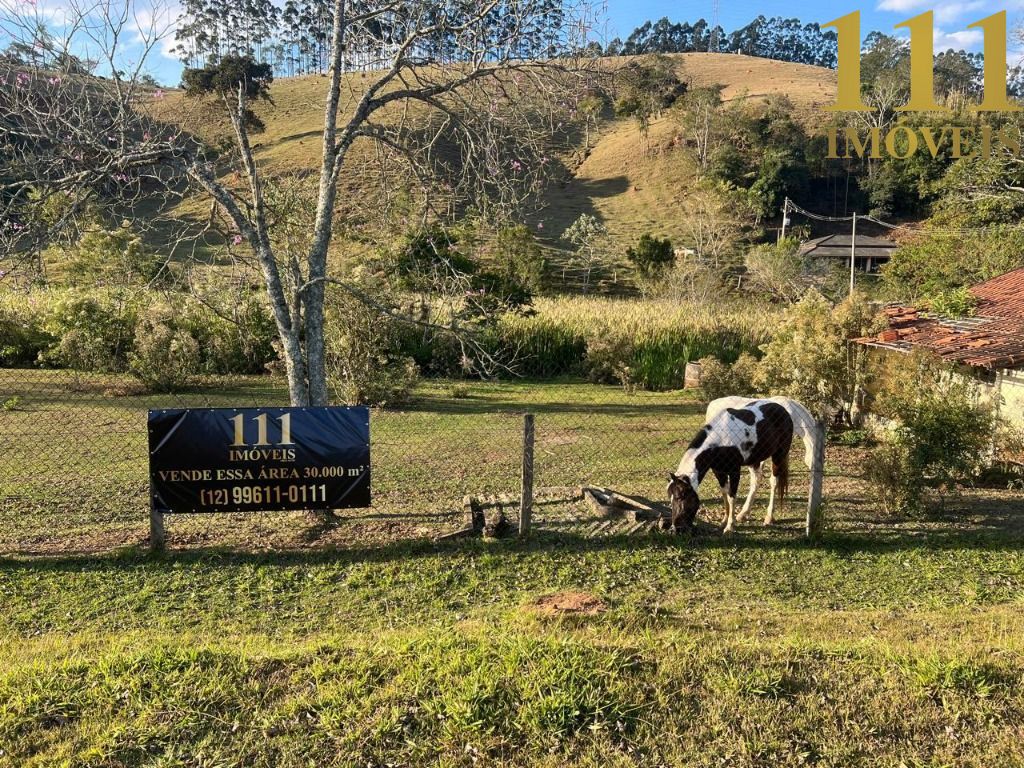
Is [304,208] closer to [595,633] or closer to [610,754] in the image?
[595,633]

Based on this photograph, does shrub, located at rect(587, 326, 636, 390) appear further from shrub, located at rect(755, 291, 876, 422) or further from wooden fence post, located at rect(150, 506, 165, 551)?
wooden fence post, located at rect(150, 506, 165, 551)

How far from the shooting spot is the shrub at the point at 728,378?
15914 mm

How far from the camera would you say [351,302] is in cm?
1547

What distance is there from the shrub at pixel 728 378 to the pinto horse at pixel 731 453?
8.23 m

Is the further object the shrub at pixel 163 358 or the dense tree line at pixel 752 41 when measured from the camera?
the dense tree line at pixel 752 41

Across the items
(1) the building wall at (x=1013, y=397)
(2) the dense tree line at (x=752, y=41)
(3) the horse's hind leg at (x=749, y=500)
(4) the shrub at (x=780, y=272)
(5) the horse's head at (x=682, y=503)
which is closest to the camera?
(5) the horse's head at (x=682, y=503)

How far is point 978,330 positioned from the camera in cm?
1210

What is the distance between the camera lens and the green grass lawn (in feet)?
11.4

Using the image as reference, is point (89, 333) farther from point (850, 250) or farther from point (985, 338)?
point (850, 250)

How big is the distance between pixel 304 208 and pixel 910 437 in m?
7.81

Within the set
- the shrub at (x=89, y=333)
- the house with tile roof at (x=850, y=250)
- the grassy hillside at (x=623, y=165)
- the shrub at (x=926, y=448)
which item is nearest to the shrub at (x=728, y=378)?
the shrub at (x=926, y=448)

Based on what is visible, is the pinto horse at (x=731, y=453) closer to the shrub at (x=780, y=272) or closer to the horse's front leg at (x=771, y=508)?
the horse's front leg at (x=771, y=508)

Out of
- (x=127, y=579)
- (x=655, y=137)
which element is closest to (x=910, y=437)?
(x=127, y=579)

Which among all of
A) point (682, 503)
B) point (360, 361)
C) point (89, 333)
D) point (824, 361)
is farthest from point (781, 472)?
point (89, 333)
